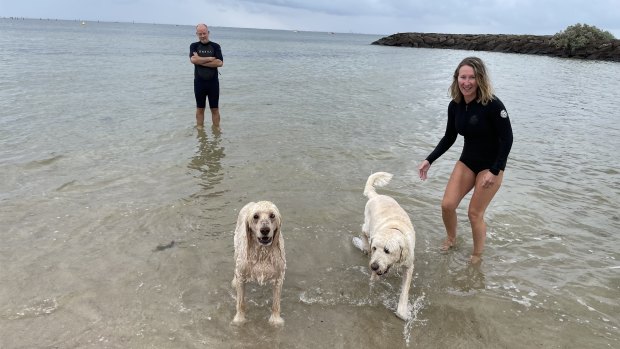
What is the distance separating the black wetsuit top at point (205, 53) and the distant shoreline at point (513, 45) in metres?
67.3

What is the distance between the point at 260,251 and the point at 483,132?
313 centimetres

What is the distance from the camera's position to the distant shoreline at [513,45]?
6019 centimetres

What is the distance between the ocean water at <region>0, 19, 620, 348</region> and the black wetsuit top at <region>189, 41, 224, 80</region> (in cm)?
172

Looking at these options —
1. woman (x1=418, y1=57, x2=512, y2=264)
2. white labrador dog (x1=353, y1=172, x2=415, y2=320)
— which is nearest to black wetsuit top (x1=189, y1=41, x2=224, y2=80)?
woman (x1=418, y1=57, x2=512, y2=264)

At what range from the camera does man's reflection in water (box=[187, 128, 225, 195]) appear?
8356 mm

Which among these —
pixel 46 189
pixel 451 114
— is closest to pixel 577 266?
pixel 451 114

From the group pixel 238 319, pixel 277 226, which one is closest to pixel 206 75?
pixel 277 226

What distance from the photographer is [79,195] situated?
282 inches

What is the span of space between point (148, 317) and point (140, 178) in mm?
4456

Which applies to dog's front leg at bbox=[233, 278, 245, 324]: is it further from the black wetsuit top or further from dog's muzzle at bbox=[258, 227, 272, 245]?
the black wetsuit top

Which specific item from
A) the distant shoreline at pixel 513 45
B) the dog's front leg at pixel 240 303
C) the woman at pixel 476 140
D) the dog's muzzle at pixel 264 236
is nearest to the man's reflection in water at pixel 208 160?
the dog's front leg at pixel 240 303

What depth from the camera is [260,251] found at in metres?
4.11

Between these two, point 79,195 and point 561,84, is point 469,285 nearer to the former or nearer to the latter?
point 79,195

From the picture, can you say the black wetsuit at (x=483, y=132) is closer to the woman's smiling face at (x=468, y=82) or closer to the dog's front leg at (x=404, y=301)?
the woman's smiling face at (x=468, y=82)
